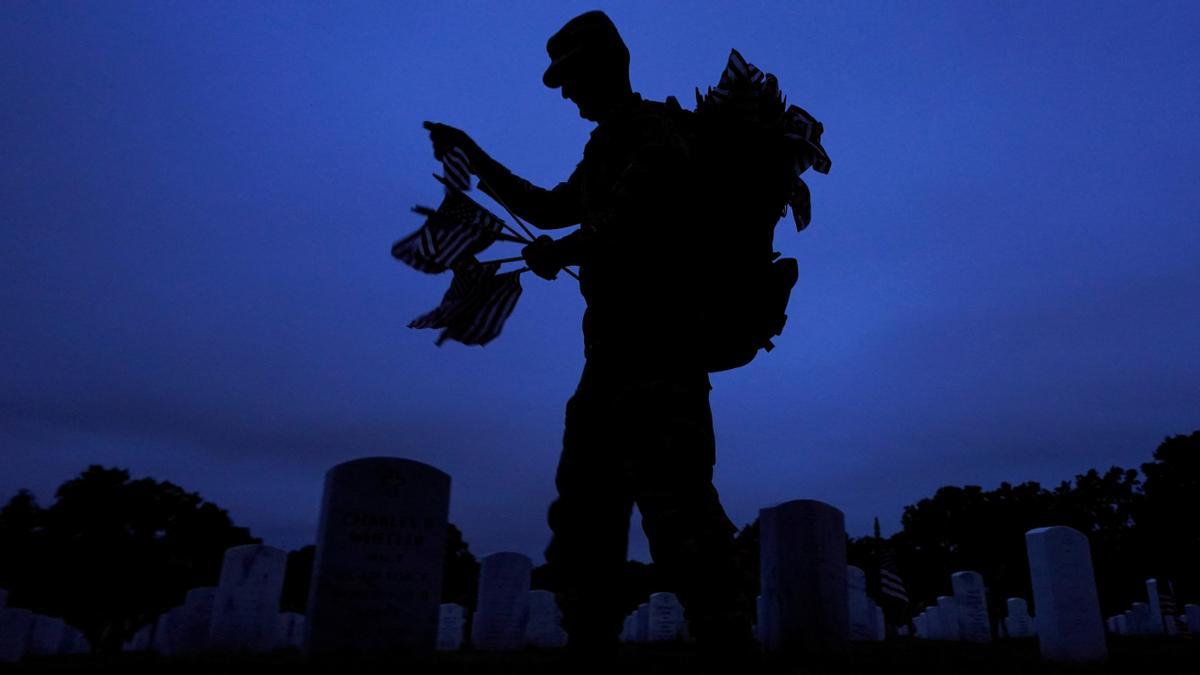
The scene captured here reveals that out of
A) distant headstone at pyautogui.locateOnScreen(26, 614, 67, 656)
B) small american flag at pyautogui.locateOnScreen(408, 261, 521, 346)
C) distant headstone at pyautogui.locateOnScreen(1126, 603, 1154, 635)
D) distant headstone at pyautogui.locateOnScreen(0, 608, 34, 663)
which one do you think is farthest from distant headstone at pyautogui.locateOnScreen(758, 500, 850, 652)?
distant headstone at pyautogui.locateOnScreen(1126, 603, 1154, 635)

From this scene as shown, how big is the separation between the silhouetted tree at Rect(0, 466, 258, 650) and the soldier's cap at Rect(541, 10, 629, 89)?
41387mm

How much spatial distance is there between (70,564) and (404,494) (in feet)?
127

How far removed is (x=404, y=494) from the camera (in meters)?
7.61

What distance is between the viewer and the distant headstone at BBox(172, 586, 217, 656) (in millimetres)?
13836

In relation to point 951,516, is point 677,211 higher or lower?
lower

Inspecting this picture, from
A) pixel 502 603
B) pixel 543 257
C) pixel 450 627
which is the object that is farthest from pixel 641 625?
pixel 543 257

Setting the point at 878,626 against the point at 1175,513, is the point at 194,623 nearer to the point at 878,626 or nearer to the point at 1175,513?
the point at 878,626

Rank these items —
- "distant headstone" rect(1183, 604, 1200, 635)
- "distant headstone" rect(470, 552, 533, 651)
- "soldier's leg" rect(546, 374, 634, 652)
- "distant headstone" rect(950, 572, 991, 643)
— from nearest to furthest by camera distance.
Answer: "soldier's leg" rect(546, 374, 634, 652)
"distant headstone" rect(470, 552, 533, 651)
"distant headstone" rect(950, 572, 991, 643)
"distant headstone" rect(1183, 604, 1200, 635)

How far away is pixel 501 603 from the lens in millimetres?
13070

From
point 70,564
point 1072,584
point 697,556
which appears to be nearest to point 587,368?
point 697,556

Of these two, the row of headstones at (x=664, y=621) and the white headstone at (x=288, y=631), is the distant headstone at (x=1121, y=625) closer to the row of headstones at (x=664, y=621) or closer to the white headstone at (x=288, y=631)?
the row of headstones at (x=664, y=621)

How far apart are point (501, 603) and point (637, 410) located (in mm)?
12413

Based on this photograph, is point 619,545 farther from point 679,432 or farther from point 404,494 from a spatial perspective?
point 404,494

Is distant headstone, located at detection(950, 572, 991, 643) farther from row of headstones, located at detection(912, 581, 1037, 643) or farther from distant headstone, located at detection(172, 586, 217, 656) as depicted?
distant headstone, located at detection(172, 586, 217, 656)
